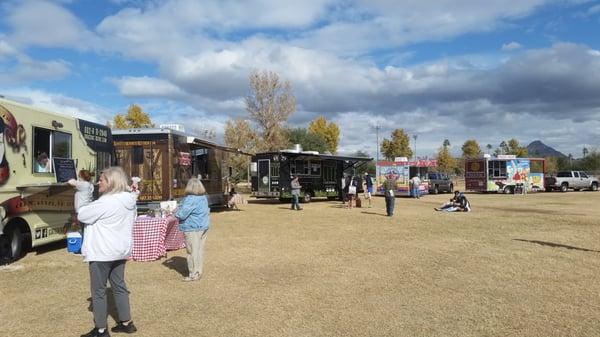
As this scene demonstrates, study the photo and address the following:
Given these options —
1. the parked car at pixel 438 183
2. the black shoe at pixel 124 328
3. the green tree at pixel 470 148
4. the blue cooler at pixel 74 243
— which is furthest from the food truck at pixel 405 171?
the green tree at pixel 470 148

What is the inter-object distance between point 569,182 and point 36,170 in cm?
4059

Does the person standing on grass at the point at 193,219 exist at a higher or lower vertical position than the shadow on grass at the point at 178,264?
higher

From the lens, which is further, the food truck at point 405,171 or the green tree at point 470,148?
the green tree at point 470,148

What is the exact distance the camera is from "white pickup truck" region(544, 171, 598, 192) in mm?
40500

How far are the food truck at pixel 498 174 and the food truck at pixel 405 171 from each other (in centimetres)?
354

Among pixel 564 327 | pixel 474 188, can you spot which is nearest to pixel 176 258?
pixel 564 327

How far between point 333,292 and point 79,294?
11.2 ft

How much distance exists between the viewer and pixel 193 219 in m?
7.61

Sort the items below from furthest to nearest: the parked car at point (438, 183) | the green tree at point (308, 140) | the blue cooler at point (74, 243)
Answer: the green tree at point (308, 140)
the parked car at point (438, 183)
the blue cooler at point (74, 243)

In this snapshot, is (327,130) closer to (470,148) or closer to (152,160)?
(470,148)

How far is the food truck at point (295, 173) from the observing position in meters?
24.7

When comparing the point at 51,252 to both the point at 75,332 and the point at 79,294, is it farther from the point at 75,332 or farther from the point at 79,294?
the point at 75,332

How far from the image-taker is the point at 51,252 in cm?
1034

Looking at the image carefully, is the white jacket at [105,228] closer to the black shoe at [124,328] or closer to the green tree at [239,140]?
the black shoe at [124,328]
